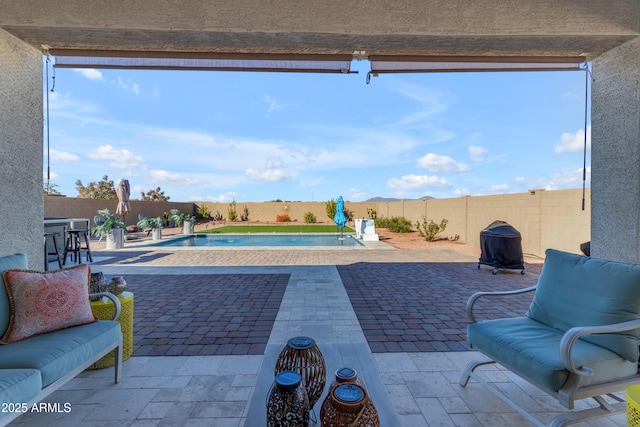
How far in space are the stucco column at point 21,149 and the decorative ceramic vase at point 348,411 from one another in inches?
119

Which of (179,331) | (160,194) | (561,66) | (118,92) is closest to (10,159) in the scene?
(179,331)

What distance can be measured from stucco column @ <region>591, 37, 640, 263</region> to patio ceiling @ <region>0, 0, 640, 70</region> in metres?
0.24

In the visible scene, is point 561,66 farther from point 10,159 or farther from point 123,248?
point 123,248

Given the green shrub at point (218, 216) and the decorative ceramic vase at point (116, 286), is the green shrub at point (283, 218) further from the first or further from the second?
the decorative ceramic vase at point (116, 286)

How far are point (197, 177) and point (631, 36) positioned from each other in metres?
23.0

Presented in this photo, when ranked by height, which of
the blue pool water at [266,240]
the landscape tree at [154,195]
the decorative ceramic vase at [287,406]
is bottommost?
the blue pool water at [266,240]

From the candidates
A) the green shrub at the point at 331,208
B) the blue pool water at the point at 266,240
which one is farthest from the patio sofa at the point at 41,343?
the green shrub at the point at 331,208

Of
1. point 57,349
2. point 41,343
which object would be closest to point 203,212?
point 41,343

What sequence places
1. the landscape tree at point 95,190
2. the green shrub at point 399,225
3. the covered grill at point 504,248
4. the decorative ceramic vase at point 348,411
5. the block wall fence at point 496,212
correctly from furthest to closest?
1. the landscape tree at point 95,190
2. the green shrub at point 399,225
3. the block wall fence at point 496,212
4. the covered grill at point 504,248
5. the decorative ceramic vase at point 348,411

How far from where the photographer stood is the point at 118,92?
26.6 feet

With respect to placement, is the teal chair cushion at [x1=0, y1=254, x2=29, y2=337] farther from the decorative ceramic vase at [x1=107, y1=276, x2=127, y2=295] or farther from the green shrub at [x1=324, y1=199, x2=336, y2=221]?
the green shrub at [x1=324, y1=199, x2=336, y2=221]

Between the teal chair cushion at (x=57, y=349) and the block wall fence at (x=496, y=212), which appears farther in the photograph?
the block wall fence at (x=496, y=212)

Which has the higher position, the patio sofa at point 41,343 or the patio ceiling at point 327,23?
the patio ceiling at point 327,23

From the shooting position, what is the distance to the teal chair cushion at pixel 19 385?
1.40 metres
